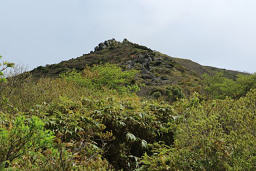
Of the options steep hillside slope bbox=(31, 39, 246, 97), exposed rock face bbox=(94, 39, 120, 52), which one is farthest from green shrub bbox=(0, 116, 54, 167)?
exposed rock face bbox=(94, 39, 120, 52)

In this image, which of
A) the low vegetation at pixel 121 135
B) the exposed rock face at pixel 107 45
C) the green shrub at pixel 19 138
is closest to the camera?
the green shrub at pixel 19 138

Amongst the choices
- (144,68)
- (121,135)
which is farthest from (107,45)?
(121,135)

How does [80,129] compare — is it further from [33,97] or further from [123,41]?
[123,41]

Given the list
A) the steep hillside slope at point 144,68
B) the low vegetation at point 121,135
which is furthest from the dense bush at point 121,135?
the steep hillside slope at point 144,68

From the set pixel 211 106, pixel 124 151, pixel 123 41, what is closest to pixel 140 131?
pixel 124 151

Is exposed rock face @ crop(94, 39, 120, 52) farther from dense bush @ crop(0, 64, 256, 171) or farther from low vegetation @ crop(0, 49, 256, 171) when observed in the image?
low vegetation @ crop(0, 49, 256, 171)

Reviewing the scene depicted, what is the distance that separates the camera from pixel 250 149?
3.04 meters

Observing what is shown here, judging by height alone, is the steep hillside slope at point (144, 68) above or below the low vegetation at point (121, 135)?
above

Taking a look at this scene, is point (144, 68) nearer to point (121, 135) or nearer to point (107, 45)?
point (107, 45)

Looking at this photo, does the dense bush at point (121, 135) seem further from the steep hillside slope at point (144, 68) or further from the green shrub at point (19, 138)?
the steep hillside slope at point (144, 68)

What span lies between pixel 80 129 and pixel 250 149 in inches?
116

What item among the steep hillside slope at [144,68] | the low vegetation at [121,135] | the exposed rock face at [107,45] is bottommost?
the low vegetation at [121,135]

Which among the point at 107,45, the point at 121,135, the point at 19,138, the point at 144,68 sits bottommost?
the point at 121,135

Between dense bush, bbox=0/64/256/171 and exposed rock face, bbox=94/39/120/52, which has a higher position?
exposed rock face, bbox=94/39/120/52
